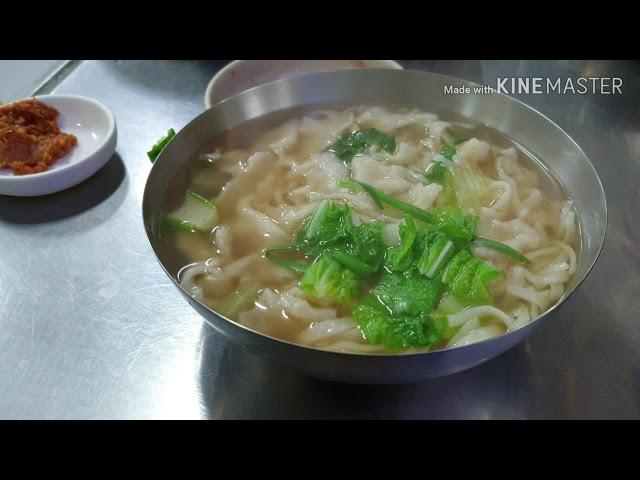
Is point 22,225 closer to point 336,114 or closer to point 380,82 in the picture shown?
point 336,114

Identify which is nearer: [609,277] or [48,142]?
[609,277]

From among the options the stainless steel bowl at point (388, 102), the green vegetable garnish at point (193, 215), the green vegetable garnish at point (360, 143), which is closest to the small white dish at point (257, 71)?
the stainless steel bowl at point (388, 102)

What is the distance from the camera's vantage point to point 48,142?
2807mm

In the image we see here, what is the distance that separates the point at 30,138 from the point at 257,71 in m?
1.16

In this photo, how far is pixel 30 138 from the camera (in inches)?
109

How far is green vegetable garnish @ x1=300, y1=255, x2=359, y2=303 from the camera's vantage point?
1.93m

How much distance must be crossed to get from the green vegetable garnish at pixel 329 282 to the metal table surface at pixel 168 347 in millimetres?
323

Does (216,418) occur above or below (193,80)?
below

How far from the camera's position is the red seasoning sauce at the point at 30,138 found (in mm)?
2701

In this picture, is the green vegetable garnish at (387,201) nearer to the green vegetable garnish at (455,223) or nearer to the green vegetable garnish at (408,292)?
the green vegetable garnish at (455,223)

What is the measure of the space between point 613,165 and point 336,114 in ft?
4.61

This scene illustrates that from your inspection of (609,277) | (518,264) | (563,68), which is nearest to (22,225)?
(518,264)

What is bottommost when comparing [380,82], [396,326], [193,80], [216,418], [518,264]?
[216,418]

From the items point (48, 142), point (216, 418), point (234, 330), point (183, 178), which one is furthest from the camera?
point (48, 142)
